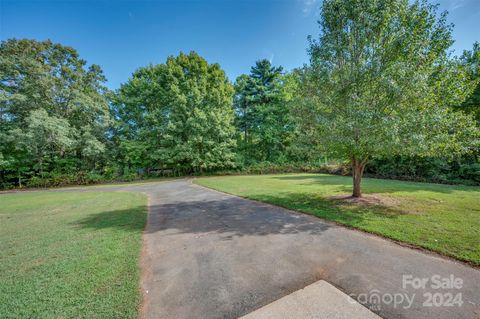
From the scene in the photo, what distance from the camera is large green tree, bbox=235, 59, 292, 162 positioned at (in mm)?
22781

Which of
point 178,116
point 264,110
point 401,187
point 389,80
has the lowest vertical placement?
point 401,187

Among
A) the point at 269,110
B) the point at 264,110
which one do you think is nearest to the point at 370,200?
the point at 264,110

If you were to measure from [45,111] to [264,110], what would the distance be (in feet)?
70.5

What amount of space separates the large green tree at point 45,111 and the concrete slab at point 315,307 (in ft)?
73.2

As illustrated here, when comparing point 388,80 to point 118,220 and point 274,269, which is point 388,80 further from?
point 118,220

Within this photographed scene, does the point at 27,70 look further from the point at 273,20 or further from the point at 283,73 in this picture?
the point at 283,73

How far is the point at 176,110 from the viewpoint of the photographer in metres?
19.6

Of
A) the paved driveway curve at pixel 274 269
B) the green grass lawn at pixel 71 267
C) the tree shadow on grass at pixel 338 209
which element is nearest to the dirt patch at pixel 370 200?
the tree shadow on grass at pixel 338 209

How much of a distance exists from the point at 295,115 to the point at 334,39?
260 centimetres

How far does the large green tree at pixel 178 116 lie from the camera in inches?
755

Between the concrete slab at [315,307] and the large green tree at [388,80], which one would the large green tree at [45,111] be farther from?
the concrete slab at [315,307]

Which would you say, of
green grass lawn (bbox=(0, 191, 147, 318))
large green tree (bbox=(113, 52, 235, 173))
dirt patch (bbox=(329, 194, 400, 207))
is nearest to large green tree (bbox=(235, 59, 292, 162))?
large green tree (bbox=(113, 52, 235, 173))

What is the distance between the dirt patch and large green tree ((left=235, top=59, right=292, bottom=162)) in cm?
1591

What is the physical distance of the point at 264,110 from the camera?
73.8 feet
